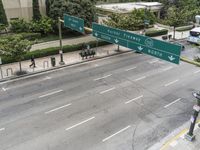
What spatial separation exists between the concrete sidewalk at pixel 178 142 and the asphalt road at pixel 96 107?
0.49m

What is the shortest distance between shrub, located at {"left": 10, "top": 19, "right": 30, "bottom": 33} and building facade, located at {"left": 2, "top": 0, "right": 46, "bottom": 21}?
2698mm

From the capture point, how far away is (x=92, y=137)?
50.3ft

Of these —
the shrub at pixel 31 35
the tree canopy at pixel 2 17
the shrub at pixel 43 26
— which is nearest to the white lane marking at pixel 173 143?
the shrub at pixel 31 35

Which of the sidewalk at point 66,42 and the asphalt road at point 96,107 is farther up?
the sidewalk at point 66,42

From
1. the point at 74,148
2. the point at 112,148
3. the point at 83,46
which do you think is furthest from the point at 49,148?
the point at 83,46

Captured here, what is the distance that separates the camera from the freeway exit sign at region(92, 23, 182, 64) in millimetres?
16094

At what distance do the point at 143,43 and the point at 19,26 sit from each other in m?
24.7

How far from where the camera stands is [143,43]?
715 inches

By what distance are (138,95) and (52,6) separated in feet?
75.3

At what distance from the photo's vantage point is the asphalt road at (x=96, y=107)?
1517 cm

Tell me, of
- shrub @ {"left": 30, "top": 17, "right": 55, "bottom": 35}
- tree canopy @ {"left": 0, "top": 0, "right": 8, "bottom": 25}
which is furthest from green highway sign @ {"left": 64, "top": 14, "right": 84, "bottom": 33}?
tree canopy @ {"left": 0, "top": 0, "right": 8, "bottom": 25}

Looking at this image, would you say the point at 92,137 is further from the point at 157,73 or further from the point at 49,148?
the point at 157,73

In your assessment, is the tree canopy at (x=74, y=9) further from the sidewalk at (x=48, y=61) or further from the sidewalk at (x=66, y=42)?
the sidewalk at (x=48, y=61)

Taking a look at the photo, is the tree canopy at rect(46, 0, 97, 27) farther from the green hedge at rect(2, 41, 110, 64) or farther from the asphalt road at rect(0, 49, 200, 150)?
the asphalt road at rect(0, 49, 200, 150)
